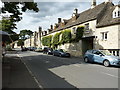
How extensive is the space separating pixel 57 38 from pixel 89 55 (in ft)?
73.6

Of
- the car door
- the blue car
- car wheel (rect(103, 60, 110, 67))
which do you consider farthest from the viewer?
the car door

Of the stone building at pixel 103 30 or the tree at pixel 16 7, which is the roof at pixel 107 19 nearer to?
the stone building at pixel 103 30

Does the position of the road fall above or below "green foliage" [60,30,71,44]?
below

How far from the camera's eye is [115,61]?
574 inches

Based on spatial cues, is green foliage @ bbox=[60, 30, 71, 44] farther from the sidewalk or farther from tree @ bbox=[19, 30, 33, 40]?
tree @ bbox=[19, 30, 33, 40]

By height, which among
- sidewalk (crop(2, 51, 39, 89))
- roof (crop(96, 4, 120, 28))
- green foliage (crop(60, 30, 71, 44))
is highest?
roof (crop(96, 4, 120, 28))

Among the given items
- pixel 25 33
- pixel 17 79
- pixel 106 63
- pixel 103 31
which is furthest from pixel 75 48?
pixel 25 33

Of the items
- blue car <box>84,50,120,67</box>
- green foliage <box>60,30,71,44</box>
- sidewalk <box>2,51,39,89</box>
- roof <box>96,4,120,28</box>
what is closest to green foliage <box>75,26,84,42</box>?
green foliage <box>60,30,71,44</box>

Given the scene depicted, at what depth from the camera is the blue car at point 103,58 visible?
1466 cm

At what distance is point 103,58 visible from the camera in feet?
51.3

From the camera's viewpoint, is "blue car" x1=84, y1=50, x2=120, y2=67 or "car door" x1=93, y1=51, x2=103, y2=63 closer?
"blue car" x1=84, y1=50, x2=120, y2=67

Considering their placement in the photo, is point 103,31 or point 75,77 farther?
point 103,31

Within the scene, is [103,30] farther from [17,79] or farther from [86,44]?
[17,79]

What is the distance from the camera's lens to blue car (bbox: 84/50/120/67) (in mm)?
14659
